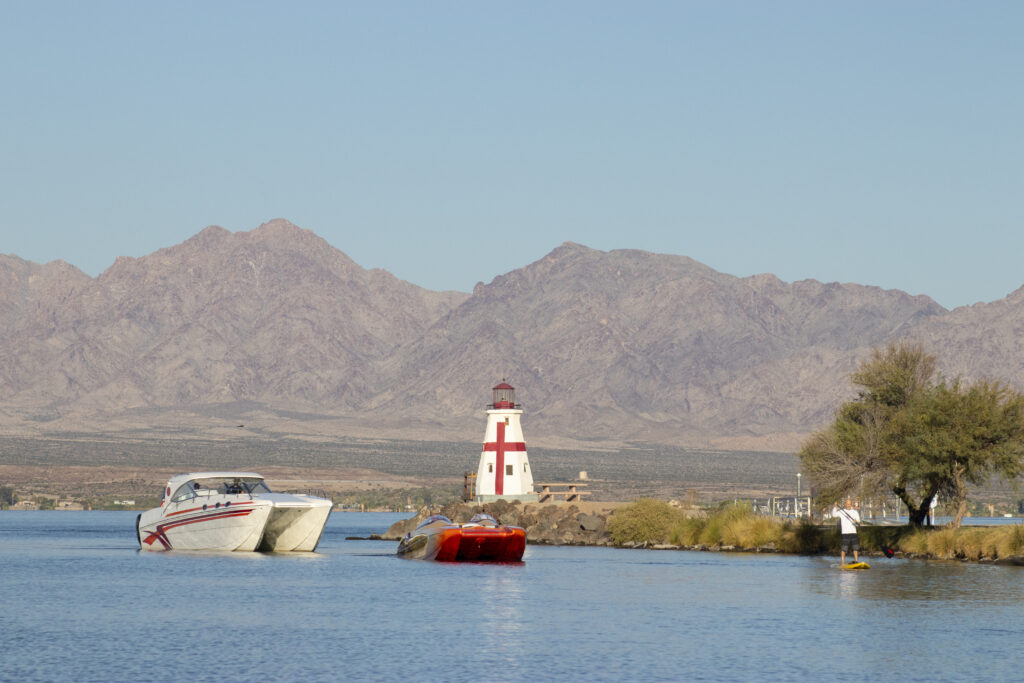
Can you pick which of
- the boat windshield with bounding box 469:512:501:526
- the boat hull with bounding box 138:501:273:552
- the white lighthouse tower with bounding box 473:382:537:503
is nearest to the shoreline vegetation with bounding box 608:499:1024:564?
the white lighthouse tower with bounding box 473:382:537:503

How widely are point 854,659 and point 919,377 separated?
3727cm

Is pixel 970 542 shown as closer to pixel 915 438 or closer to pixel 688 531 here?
pixel 915 438

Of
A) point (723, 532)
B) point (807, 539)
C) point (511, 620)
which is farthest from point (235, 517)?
point (511, 620)

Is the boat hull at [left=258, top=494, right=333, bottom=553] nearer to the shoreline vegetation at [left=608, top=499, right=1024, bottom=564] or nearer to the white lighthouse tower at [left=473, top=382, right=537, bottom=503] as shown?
the shoreline vegetation at [left=608, top=499, right=1024, bottom=564]

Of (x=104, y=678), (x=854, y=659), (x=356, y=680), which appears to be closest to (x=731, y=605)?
(x=854, y=659)

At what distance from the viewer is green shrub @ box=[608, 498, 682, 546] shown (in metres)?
84.1

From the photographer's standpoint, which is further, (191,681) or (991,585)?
(991,585)

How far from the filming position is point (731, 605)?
49.2 m

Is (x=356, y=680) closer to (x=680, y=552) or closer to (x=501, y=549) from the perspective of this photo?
(x=501, y=549)

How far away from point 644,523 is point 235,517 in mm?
23849

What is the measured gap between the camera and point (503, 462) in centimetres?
9281

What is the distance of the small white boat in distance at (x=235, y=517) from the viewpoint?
234ft

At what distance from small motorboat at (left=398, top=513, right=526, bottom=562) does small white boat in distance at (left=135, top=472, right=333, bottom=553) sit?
5.20 meters

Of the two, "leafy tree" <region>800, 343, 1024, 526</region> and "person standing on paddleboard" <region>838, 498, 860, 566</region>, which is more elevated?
"leafy tree" <region>800, 343, 1024, 526</region>
